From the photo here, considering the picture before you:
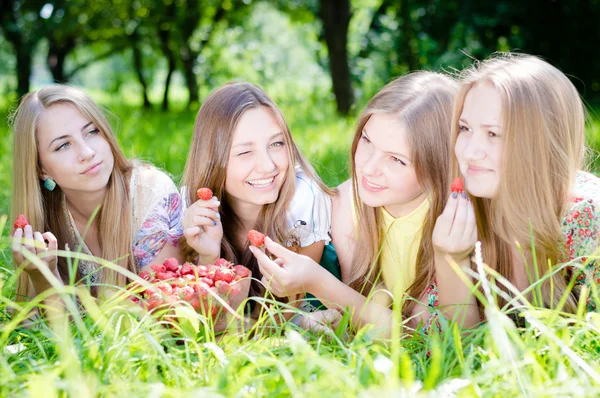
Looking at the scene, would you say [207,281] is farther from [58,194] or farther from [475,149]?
[58,194]

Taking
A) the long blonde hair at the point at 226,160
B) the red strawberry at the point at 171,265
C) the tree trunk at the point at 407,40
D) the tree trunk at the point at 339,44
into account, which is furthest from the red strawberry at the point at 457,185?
the tree trunk at the point at 407,40

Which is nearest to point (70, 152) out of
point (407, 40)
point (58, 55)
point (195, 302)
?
point (195, 302)

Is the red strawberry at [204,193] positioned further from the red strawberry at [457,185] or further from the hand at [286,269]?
the red strawberry at [457,185]

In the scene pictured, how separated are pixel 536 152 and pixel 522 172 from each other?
0.08 metres

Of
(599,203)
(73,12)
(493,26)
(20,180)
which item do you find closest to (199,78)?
(73,12)

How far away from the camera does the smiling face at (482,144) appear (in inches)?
94.9

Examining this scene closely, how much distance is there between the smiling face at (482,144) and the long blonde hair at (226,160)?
91cm

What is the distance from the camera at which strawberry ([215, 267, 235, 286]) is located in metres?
2.33

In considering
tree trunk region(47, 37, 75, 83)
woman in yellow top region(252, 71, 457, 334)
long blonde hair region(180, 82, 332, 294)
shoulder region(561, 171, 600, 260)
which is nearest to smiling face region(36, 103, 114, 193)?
long blonde hair region(180, 82, 332, 294)

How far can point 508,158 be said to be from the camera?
236 cm

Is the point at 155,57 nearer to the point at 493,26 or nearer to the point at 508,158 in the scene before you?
the point at 493,26

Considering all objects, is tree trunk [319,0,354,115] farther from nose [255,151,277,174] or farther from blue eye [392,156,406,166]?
blue eye [392,156,406,166]

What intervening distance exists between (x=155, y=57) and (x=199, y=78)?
4.62m

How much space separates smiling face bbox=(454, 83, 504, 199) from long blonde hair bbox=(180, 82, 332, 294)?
911 millimetres
